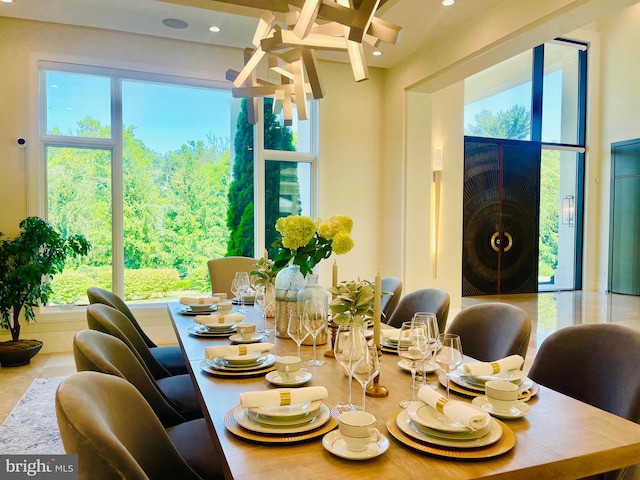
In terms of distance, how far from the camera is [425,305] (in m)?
2.49

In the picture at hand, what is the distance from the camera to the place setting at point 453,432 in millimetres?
996

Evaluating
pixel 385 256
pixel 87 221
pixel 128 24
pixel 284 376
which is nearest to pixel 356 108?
pixel 385 256

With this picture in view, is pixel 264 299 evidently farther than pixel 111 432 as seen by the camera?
Yes

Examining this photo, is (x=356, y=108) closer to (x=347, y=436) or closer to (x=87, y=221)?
(x=87, y=221)

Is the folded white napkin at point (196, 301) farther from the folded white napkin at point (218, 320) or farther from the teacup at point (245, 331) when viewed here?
the teacup at point (245, 331)

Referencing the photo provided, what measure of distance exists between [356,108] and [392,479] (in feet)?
16.5

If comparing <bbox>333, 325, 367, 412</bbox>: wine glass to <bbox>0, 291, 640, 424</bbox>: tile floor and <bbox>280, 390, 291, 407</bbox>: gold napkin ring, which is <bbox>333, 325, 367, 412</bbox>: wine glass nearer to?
<bbox>280, 390, 291, 407</bbox>: gold napkin ring

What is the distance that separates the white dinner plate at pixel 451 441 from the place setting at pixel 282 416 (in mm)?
178

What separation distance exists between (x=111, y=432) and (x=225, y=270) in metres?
2.88

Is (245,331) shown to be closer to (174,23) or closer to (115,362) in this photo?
(115,362)

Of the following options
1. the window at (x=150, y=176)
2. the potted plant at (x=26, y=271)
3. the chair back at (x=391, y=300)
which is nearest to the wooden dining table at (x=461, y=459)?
the chair back at (x=391, y=300)

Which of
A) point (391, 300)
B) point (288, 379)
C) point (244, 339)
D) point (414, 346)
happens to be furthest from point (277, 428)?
point (391, 300)

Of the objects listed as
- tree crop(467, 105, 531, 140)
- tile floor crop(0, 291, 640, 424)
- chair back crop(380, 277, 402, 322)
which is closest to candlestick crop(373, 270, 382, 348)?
chair back crop(380, 277, 402, 322)

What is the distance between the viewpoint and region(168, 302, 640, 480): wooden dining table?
92 cm
